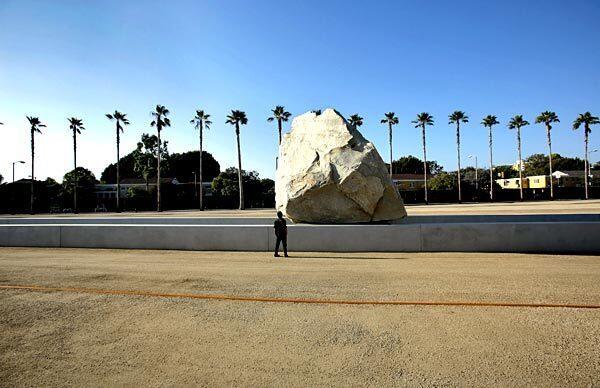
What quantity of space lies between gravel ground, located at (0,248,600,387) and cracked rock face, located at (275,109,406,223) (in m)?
4.63

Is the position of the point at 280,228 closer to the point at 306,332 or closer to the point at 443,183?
the point at 306,332

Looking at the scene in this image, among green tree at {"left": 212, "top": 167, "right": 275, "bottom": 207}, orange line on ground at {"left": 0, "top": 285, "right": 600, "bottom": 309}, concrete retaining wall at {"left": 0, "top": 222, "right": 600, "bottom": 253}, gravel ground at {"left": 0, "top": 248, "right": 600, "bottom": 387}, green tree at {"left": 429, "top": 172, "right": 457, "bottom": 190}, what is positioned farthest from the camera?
green tree at {"left": 429, "top": 172, "right": 457, "bottom": 190}

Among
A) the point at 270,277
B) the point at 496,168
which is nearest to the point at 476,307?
the point at 270,277

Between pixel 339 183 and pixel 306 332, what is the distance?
8.37 m

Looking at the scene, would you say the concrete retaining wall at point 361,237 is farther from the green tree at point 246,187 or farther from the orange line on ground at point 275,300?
the green tree at point 246,187

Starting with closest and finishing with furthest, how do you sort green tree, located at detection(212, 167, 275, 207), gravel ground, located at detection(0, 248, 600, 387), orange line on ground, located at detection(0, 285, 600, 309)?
1. gravel ground, located at detection(0, 248, 600, 387)
2. orange line on ground, located at detection(0, 285, 600, 309)
3. green tree, located at detection(212, 167, 275, 207)

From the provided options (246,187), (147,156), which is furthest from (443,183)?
(147,156)

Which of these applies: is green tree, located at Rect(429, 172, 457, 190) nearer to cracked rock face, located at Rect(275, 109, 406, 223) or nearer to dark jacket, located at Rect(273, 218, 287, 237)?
cracked rock face, located at Rect(275, 109, 406, 223)

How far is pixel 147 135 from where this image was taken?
73312 mm

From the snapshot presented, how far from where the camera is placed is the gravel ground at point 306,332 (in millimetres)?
3682

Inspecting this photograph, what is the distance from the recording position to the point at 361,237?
11891 millimetres

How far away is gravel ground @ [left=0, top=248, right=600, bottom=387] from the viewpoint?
3.68 metres

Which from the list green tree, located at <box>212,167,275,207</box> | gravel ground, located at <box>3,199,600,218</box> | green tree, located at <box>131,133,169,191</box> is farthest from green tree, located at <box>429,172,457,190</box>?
green tree, located at <box>131,133,169,191</box>

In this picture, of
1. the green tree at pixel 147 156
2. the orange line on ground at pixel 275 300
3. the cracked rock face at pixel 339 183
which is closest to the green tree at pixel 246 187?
the green tree at pixel 147 156
